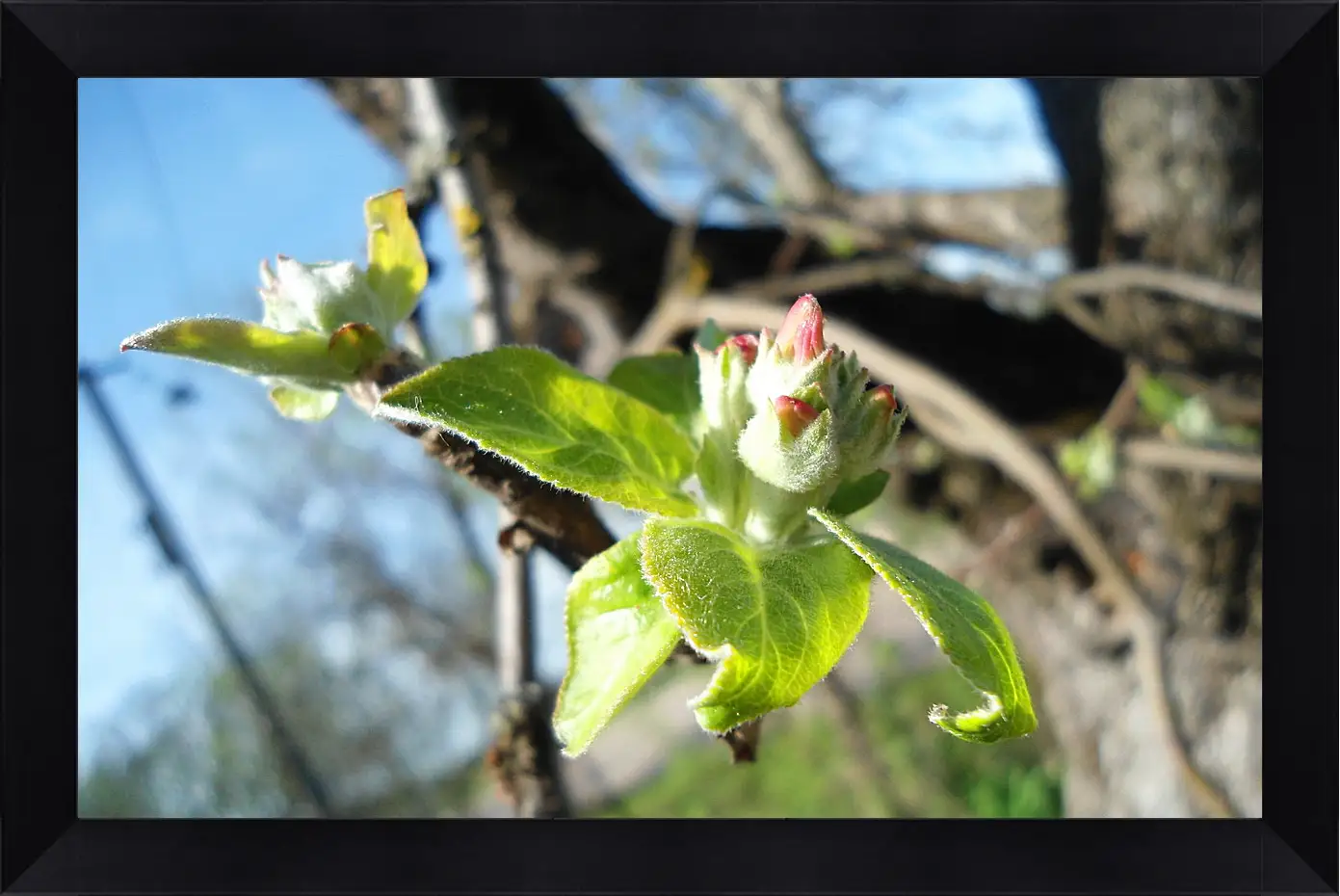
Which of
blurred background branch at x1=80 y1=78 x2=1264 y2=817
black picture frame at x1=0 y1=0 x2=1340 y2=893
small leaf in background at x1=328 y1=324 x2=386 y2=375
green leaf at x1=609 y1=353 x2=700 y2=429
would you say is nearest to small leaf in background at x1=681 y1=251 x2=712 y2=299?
blurred background branch at x1=80 y1=78 x2=1264 y2=817

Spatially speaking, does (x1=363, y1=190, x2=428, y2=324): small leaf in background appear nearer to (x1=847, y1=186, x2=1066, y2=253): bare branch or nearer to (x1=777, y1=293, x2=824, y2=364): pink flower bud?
(x1=777, y1=293, x2=824, y2=364): pink flower bud

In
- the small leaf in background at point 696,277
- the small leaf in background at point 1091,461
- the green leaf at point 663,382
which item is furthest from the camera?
the small leaf in background at point 696,277

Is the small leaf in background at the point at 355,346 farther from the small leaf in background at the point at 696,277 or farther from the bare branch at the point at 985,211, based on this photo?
the bare branch at the point at 985,211

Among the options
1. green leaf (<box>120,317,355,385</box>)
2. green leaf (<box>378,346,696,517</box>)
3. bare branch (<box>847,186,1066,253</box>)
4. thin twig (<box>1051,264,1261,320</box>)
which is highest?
green leaf (<box>120,317,355,385</box>)

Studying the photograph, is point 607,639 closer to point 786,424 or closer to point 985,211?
point 786,424
